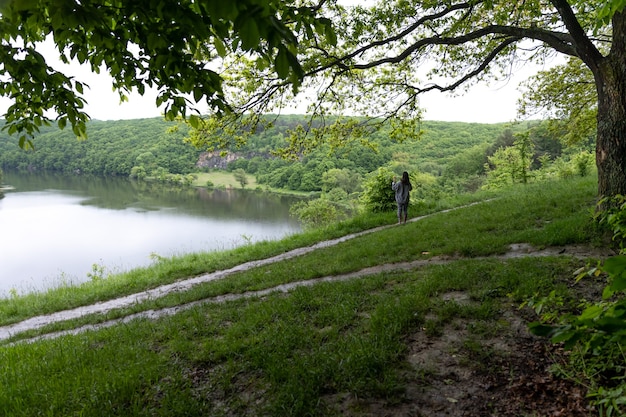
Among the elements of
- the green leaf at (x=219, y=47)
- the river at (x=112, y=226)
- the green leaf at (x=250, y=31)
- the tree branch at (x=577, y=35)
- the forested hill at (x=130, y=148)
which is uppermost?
the forested hill at (x=130, y=148)

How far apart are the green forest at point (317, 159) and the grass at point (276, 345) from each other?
1982 cm

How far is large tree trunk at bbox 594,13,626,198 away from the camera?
6.36 m

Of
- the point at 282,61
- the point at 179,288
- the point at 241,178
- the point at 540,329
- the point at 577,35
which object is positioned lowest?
the point at 179,288

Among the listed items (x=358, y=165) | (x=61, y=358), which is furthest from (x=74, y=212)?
(x=61, y=358)

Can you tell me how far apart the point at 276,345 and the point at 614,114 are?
7.10 m

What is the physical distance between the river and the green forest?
31.5 feet

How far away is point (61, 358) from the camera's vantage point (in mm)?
4230

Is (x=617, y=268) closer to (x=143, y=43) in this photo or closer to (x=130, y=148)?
(x=143, y=43)

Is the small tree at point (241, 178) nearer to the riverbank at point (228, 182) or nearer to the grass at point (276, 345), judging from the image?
the riverbank at point (228, 182)

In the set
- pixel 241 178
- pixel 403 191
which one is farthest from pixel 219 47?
pixel 241 178

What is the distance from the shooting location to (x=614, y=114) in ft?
21.2

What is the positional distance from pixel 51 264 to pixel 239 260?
26701mm

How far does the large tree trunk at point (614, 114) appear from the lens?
20.9ft

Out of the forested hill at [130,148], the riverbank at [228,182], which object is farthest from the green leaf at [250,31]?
the forested hill at [130,148]
